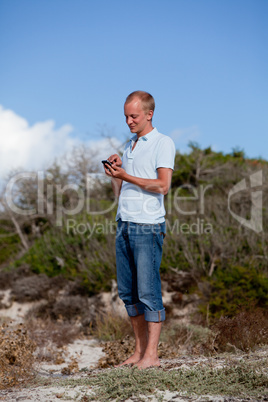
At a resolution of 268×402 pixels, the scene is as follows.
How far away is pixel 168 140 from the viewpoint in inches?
124

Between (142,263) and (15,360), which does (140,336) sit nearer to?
(142,263)

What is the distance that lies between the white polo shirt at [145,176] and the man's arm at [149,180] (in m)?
0.07

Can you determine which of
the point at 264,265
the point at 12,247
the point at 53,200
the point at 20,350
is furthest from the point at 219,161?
the point at 20,350

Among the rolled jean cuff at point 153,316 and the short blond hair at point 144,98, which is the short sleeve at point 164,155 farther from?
the rolled jean cuff at point 153,316

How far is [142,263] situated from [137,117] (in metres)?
1.07

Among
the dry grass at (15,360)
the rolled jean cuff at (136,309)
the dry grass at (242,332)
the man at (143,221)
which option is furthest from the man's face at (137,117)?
the dry grass at (15,360)

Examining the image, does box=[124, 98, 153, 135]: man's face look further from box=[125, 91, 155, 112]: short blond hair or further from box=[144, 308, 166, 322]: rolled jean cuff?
box=[144, 308, 166, 322]: rolled jean cuff

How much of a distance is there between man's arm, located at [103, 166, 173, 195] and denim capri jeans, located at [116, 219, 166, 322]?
0.89 feet

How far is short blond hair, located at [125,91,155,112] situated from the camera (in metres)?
3.13

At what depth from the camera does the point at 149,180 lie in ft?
9.85

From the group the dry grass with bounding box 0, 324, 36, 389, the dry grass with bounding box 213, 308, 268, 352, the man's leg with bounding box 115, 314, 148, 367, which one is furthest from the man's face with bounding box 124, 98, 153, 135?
the dry grass with bounding box 0, 324, 36, 389

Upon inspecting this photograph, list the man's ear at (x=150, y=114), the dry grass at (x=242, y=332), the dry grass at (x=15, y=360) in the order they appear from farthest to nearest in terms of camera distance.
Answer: the dry grass at (x=242, y=332) → the dry grass at (x=15, y=360) → the man's ear at (x=150, y=114)

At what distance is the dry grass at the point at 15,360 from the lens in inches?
136

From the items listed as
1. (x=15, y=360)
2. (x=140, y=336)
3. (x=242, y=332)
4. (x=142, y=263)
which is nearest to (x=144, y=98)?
(x=142, y=263)
